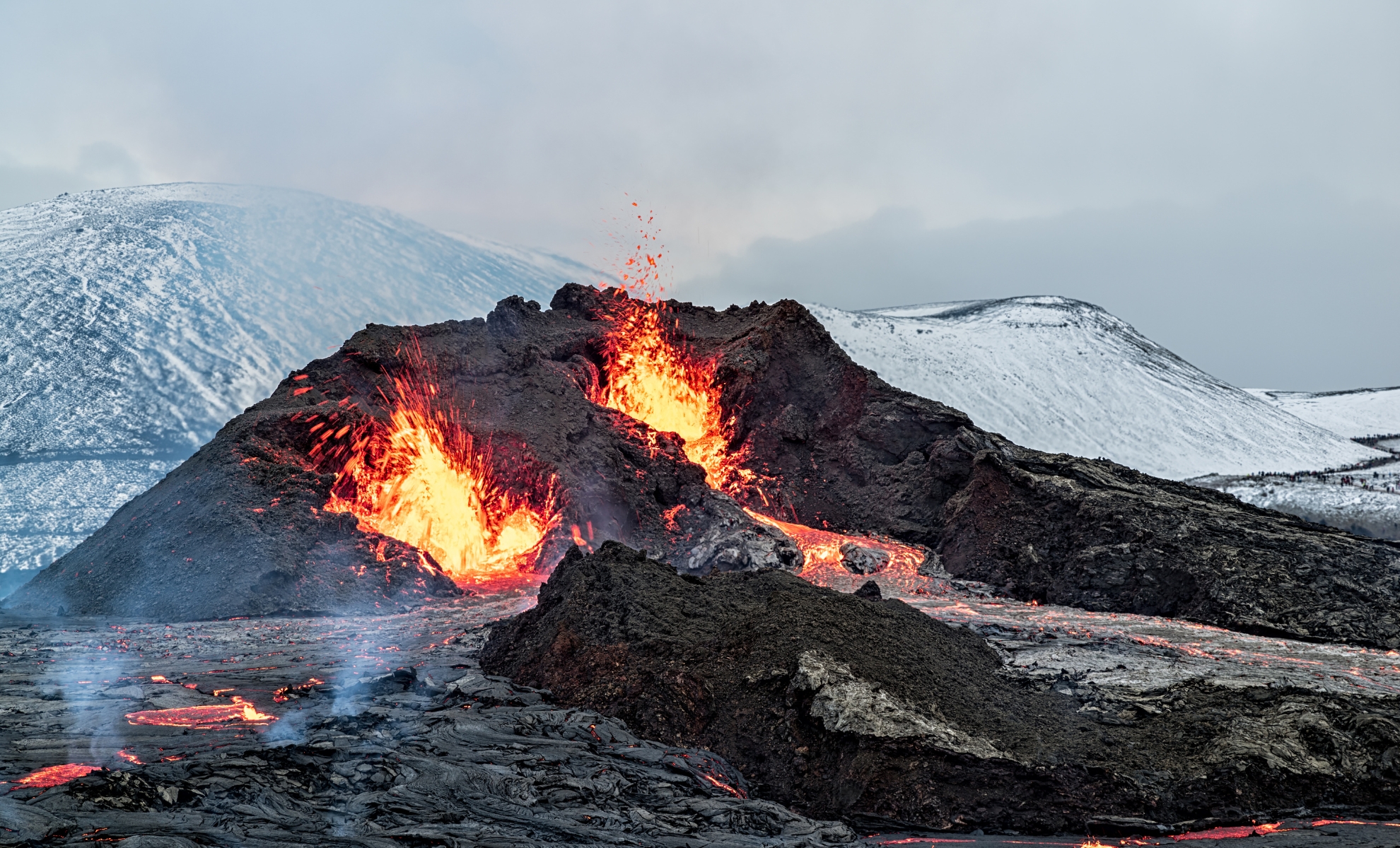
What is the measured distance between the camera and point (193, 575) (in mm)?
16047

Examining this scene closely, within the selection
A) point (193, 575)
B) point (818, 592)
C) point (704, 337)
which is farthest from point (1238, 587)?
point (193, 575)

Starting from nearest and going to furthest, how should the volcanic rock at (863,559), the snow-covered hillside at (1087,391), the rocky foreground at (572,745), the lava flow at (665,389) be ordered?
the rocky foreground at (572,745) → the volcanic rock at (863,559) → the lava flow at (665,389) → the snow-covered hillside at (1087,391)

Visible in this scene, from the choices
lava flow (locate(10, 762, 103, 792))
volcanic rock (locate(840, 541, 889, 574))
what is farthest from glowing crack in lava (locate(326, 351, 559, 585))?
lava flow (locate(10, 762, 103, 792))

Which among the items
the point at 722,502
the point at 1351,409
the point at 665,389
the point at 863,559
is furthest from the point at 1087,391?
the point at 863,559

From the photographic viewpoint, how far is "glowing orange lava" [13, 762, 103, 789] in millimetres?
6094

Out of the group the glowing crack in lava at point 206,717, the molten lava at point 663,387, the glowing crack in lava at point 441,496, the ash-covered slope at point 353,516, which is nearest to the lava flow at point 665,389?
the molten lava at point 663,387

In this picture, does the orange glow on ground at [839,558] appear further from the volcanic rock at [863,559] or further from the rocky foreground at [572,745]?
the rocky foreground at [572,745]

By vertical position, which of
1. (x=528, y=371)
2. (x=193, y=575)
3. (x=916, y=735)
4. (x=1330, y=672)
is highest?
(x=528, y=371)

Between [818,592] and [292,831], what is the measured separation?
7.46 meters

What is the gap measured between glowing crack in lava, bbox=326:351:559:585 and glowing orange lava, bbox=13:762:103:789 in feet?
41.8

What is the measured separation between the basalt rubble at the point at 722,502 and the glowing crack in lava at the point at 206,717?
23.7 ft

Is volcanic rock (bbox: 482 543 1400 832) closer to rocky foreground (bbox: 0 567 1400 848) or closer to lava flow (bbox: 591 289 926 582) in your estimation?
rocky foreground (bbox: 0 567 1400 848)

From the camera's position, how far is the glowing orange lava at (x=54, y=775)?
6.09 meters

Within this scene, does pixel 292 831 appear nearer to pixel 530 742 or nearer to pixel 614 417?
pixel 530 742
